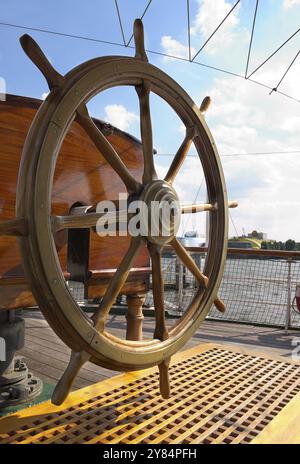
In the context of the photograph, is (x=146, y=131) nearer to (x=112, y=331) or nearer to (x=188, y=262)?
(x=188, y=262)

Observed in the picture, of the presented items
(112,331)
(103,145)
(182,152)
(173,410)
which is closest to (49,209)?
(103,145)

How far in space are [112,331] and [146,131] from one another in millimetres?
2224

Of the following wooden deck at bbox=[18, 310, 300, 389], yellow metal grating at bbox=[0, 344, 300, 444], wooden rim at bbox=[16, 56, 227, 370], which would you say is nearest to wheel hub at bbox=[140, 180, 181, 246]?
wooden rim at bbox=[16, 56, 227, 370]

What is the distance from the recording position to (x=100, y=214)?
0.87 metres

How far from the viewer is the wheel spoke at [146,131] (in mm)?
974

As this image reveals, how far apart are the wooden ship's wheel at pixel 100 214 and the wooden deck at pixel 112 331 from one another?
0.98 m

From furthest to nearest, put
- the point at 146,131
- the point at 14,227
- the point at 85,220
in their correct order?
the point at 146,131 < the point at 85,220 < the point at 14,227

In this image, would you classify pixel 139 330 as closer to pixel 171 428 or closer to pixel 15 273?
pixel 171 428

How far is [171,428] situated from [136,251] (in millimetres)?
497

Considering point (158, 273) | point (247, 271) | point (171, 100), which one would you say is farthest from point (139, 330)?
point (247, 271)

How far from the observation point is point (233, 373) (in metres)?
1.55

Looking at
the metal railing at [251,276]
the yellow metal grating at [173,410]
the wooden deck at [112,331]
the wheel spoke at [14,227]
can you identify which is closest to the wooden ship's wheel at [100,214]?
the wheel spoke at [14,227]

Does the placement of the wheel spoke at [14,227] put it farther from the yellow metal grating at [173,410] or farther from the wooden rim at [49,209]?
the yellow metal grating at [173,410]

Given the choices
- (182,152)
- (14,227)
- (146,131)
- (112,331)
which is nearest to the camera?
(14,227)
